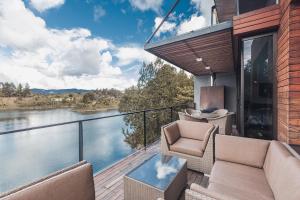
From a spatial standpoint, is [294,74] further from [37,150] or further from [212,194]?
[37,150]

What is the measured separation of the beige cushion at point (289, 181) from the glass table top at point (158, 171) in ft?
3.19

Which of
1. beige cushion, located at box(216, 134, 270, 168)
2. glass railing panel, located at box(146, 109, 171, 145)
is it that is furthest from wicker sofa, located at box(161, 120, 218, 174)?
glass railing panel, located at box(146, 109, 171, 145)

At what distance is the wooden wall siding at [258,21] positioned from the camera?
265 cm

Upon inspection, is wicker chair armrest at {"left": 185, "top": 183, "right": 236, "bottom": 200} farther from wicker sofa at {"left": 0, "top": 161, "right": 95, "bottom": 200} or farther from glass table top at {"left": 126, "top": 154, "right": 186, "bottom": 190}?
wicker sofa at {"left": 0, "top": 161, "right": 95, "bottom": 200}

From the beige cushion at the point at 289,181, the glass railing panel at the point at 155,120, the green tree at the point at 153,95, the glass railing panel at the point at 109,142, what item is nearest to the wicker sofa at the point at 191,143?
the beige cushion at the point at 289,181

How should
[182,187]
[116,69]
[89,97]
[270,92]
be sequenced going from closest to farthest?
[182,187] < [270,92] < [89,97] < [116,69]

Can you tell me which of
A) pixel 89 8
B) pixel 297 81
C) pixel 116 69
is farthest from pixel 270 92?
pixel 116 69

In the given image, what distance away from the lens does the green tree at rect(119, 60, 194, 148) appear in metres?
17.1

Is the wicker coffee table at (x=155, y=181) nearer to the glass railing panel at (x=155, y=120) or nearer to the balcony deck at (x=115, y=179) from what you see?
the balcony deck at (x=115, y=179)

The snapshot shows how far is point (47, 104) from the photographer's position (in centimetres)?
785

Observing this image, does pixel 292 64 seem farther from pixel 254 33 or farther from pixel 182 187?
pixel 182 187

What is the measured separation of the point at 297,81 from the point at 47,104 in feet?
29.6

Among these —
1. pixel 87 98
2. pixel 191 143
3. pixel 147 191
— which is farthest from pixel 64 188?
pixel 87 98

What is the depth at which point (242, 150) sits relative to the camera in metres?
2.17
